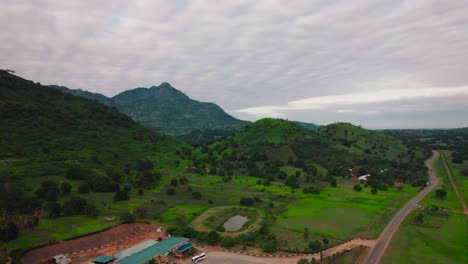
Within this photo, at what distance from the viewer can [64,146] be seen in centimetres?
8638

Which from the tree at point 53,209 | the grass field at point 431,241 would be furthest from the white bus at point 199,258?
the tree at point 53,209

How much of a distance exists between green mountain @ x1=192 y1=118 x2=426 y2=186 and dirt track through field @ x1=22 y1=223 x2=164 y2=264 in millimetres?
60284

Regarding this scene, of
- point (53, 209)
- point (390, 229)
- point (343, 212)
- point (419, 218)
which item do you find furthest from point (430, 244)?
point (53, 209)

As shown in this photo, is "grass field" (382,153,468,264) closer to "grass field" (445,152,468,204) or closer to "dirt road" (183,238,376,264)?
"dirt road" (183,238,376,264)

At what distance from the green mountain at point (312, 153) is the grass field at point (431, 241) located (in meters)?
37.4

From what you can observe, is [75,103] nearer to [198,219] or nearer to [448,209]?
[198,219]

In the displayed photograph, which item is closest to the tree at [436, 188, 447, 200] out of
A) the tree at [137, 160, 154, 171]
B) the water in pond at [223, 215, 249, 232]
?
the water in pond at [223, 215, 249, 232]

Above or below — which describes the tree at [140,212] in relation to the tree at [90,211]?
below

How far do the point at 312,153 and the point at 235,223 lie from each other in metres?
99.4

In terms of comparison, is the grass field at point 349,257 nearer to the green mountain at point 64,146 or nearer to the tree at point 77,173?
the green mountain at point 64,146

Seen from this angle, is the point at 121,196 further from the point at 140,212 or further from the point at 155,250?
the point at 155,250

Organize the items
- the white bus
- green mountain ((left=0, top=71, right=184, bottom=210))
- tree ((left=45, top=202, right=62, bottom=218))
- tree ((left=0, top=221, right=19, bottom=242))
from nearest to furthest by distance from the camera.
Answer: tree ((left=0, top=221, right=19, bottom=242)) → the white bus → tree ((left=45, top=202, right=62, bottom=218)) → green mountain ((left=0, top=71, right=184, bottom=210))

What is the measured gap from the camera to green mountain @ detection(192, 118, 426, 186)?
374 feet

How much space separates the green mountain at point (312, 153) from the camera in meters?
114
